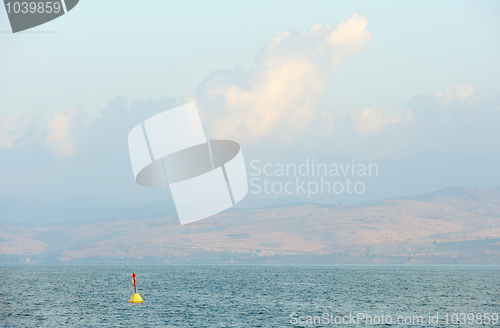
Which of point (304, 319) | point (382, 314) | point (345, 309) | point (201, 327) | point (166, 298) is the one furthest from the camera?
point (166, 298)

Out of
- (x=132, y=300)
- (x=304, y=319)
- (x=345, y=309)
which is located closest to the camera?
(x=304, y=319)

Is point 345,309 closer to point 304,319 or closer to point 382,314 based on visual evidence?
point 382,314

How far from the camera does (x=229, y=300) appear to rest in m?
125

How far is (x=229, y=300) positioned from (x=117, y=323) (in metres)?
42.1

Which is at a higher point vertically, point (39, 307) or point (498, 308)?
point (39, 307)

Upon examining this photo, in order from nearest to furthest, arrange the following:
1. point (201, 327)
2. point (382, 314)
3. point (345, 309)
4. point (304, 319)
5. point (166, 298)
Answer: point (201, 327) → point (304, 319) → point (382, 314) → point (345, 309) → point (166, 298)

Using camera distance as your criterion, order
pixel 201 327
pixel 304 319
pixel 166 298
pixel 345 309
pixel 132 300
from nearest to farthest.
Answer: pixel 201 327 → pixel 304 319 → pixel 345 309 → pixel 132 300 → pixel 166 298

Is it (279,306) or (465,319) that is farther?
(279,306)

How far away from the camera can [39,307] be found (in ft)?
363

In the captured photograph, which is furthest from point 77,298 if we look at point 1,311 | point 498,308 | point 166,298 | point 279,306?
point 498,308

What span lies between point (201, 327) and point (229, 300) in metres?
43.7

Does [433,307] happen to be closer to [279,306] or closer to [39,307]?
[279,306]

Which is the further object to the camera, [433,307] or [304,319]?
[433,307]

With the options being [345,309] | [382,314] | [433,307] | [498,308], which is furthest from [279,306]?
[498,308]
